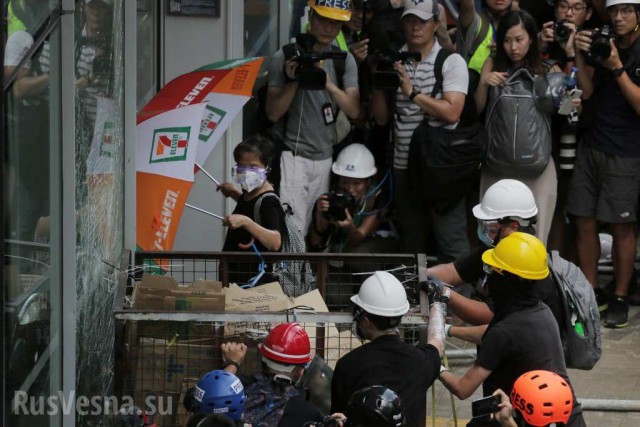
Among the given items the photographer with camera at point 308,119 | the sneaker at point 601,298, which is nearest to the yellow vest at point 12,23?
the photographer with camera at point 308,119

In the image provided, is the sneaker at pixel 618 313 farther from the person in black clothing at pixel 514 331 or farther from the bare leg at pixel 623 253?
the person in black clothing at pixel 514 331

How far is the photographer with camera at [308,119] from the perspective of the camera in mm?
9086

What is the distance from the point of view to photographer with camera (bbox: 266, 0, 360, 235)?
9.09 metres

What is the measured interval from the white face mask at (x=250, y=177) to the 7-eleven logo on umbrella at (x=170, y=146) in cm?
46

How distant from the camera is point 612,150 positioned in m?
9.28

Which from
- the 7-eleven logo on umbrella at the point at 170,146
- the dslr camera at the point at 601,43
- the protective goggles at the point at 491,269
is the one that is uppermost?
the dslr camera at the point at 601,43

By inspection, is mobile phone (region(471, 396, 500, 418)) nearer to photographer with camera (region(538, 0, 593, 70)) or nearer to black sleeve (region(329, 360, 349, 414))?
black sleeve (region(329, 360, 349, 414))

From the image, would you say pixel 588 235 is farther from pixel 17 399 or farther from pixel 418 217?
pixel 17 399

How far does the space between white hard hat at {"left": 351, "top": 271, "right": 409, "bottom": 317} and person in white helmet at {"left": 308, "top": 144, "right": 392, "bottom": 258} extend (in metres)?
3.38

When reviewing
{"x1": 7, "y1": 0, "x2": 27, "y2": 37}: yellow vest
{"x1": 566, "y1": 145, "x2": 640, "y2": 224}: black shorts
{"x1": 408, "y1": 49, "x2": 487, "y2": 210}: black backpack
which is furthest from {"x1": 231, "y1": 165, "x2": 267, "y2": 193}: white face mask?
{"x1": 7, "y1": 0, "x2": 27, "y2": 37}: yellow vest

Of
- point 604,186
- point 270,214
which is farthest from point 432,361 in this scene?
point 604,186

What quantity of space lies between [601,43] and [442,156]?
4.31ft

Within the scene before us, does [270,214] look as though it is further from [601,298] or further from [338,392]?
[601,298]

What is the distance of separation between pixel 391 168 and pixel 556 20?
167 centimetres
